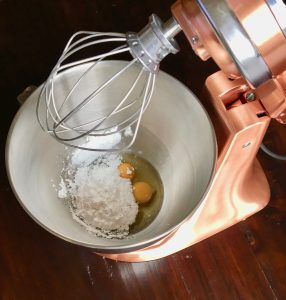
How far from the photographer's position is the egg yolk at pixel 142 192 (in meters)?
0.74

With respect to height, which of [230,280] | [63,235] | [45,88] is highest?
[45,88]

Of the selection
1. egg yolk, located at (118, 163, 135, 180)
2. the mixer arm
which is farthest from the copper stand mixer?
egg yolk, located at (118, 163, 135, 180)

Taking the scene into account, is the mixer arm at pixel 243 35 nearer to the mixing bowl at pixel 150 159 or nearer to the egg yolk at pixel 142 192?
the mixing bowl at pixel 150 159

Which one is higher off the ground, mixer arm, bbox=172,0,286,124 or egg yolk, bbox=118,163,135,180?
mixer arm, bbox=172,0,286,124

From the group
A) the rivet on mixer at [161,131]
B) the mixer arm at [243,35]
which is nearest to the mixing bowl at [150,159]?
the rivet on mixer at [161,131]

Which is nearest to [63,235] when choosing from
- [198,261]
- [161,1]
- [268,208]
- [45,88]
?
[45,88]

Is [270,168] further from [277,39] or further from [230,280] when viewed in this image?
[277,39]

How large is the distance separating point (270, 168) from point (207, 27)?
404 mm

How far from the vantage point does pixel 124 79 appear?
687 mm

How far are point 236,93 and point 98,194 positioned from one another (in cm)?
27

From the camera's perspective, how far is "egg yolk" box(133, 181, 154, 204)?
739 millimetres

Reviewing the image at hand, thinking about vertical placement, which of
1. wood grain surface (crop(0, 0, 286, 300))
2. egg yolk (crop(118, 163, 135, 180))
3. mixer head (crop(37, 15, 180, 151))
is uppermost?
mixer head (crop(37, 15, 180, 151))

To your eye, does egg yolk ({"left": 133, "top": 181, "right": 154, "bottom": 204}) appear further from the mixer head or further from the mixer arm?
the mixer arm

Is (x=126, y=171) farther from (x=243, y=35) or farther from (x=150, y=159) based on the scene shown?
(x=243, y=35)
